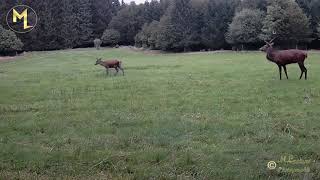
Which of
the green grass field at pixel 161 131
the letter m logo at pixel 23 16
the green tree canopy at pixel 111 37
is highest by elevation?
the letter m logo at pixel 23 16

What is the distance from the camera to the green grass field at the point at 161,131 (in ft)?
31.1

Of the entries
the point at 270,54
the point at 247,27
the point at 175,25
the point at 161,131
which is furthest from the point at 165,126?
the point at 175,25

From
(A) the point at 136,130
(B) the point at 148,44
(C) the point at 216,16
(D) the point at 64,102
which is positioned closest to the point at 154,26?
(B) the point at 148,44

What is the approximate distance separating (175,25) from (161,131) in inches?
2723

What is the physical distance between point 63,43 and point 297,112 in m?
84.7

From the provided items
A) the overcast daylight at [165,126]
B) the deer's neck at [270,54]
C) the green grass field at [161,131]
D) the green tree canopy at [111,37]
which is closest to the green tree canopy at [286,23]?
the overcast daylight at [165,126]

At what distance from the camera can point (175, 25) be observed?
81.1 metres

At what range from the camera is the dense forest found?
65562 millimetres

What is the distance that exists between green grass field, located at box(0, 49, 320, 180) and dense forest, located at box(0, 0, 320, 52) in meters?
34.5

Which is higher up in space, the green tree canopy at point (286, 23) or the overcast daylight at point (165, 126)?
the green tree canopy at point (286, 23)

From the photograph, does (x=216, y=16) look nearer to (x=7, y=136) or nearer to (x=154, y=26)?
(x=154, y=26)

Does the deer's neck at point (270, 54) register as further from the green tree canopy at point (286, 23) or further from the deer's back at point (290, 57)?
the green tree canopy at point (286, 23)

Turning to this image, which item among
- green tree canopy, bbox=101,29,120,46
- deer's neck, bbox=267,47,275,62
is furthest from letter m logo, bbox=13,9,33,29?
deer's neck, bbox=267,47,275,62

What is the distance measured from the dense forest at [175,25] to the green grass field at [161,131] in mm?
34477
